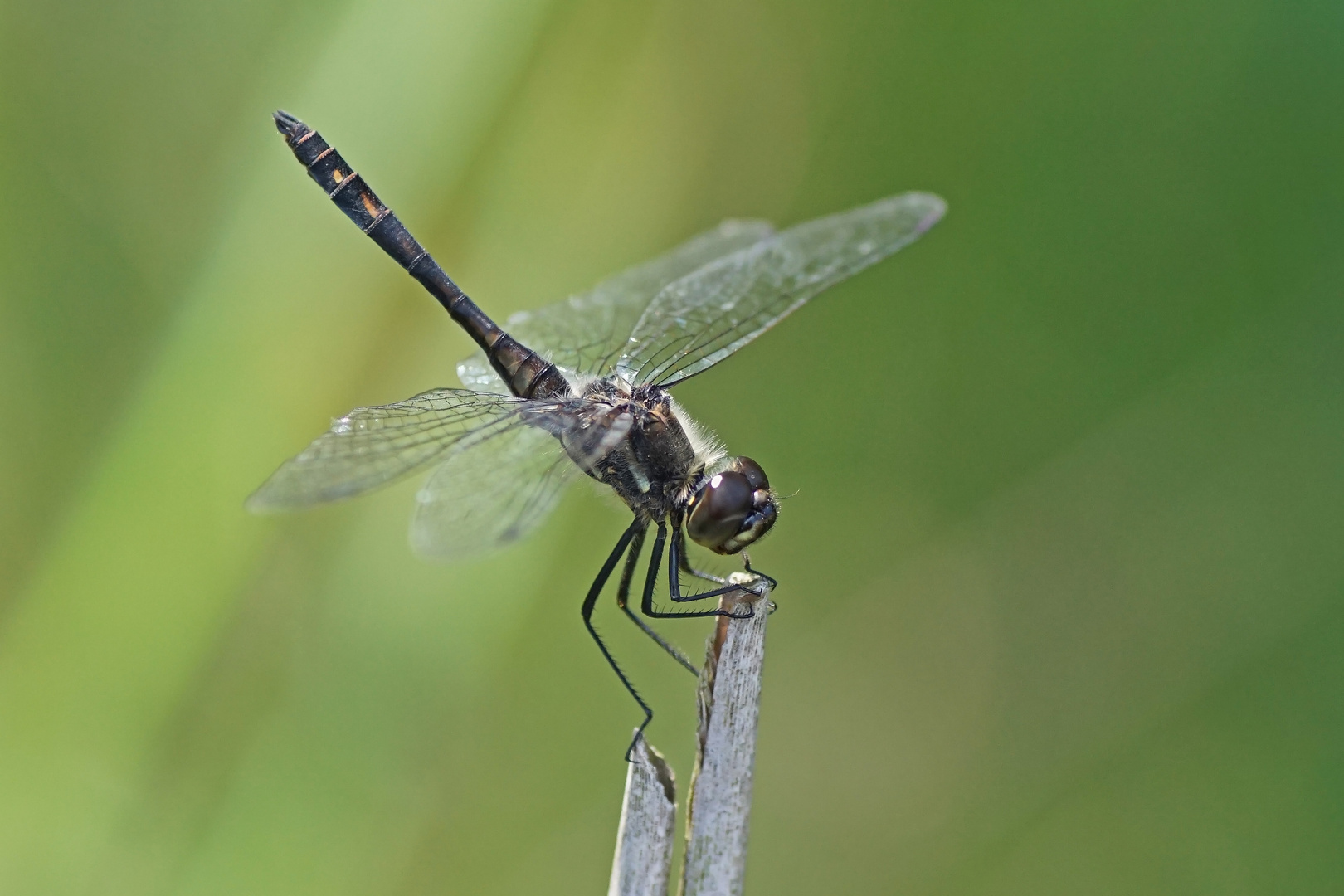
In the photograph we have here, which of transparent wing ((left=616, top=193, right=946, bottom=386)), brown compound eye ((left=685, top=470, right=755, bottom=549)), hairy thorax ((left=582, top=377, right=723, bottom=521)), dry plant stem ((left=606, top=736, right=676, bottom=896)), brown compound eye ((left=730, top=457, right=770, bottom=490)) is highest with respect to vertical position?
transparent wing ((left=616, top=193, right=946, bottom=386))

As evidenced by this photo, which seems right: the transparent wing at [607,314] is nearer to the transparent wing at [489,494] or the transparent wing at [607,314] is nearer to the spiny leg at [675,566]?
the transparent wing at [489,494]

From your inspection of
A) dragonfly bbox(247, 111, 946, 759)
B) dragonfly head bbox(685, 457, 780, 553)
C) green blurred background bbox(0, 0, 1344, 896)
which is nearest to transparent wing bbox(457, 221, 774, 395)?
dragonfly bbox(247, 111, 946, 759)

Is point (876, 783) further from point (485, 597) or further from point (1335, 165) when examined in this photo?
point (1335, 165)

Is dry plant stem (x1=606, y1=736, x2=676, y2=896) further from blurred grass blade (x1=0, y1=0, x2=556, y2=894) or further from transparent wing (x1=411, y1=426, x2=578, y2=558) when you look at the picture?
blurred grass blade (x1=0, y1=0, x2=556, y2=894)

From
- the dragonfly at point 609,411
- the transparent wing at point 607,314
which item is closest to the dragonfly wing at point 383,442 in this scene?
the dragonfly at point 609,411

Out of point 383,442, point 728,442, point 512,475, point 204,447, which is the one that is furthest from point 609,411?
point 204,447

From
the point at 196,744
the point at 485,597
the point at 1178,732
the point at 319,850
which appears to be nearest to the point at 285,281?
the point at 485,597

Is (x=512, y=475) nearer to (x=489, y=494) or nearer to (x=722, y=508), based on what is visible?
(x=489, y=494)
